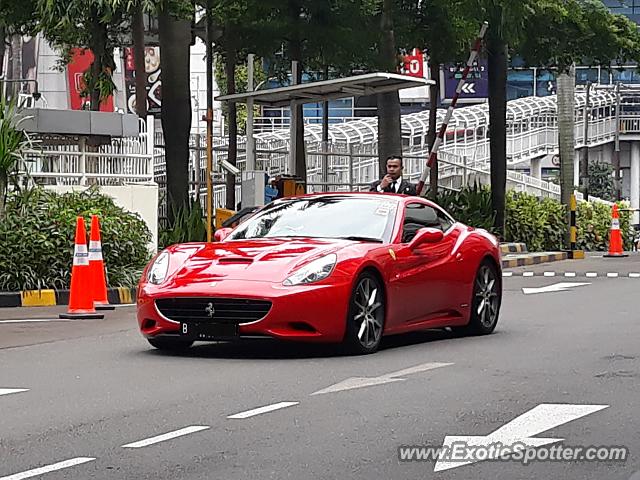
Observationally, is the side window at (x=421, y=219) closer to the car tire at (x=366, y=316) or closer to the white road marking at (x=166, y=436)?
the car tire at (x=366, y=316)

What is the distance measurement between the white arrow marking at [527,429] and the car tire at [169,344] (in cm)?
393

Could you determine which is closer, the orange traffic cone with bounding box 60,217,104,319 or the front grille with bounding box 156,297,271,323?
the front grille with bounding box 156,297,271,323

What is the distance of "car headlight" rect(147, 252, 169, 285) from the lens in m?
11.5

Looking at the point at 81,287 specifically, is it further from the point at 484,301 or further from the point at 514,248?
the point at 514,248

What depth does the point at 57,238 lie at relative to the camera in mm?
17969

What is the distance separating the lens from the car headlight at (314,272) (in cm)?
1102

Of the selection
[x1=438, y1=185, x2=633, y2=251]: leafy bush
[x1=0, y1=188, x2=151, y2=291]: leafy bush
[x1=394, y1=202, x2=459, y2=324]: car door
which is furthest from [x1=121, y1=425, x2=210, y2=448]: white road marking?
[x1=438, y1=185, x2=633, y2=251]: leafy bush

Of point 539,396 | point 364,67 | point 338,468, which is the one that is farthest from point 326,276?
point 364,67

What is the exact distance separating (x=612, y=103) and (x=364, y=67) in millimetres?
41495

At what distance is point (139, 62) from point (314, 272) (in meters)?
18.6

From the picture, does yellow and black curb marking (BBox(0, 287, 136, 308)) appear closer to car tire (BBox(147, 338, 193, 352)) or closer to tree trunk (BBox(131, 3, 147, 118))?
car tire (BBox(147, 338, 193, 352))

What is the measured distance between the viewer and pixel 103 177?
66.9 feet

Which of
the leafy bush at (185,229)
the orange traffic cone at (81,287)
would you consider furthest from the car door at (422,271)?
the leafy bush at (185,229)

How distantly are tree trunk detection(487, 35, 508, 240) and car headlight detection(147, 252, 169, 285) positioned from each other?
60.7ft
